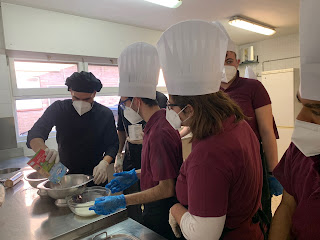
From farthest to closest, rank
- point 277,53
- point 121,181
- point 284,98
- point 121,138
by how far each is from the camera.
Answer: point 277,53, point 284,98, point 121,138, point 121,181

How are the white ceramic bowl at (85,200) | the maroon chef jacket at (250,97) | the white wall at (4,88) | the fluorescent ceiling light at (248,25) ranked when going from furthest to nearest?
the fluorescent ceiling light at (248,25), the white wall at (4,88), the maroon chef jacket at (250,97), the white ceramic bowl at (85,200)

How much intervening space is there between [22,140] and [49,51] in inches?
44.4

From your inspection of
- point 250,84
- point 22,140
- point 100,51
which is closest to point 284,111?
point 250,84

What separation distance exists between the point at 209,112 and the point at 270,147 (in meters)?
1.01

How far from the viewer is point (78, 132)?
6.09ft

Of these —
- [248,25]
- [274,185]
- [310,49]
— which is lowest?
[274,185]

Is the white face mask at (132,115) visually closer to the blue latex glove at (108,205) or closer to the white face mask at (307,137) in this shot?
the blue latex glove at (108,205)

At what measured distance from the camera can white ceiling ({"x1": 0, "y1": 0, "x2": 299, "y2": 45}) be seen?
102 inches

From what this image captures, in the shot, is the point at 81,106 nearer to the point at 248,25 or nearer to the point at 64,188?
the point at 64,188

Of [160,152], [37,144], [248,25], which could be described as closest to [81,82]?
[37,144]

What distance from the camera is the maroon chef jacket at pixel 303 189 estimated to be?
719 millimetres

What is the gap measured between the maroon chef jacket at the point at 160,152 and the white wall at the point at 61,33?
7.24 feet

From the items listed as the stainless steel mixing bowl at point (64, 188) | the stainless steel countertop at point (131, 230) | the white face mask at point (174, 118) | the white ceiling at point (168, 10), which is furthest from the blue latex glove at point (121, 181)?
the white ceiling at point (168, 10)

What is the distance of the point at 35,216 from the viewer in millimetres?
1182
